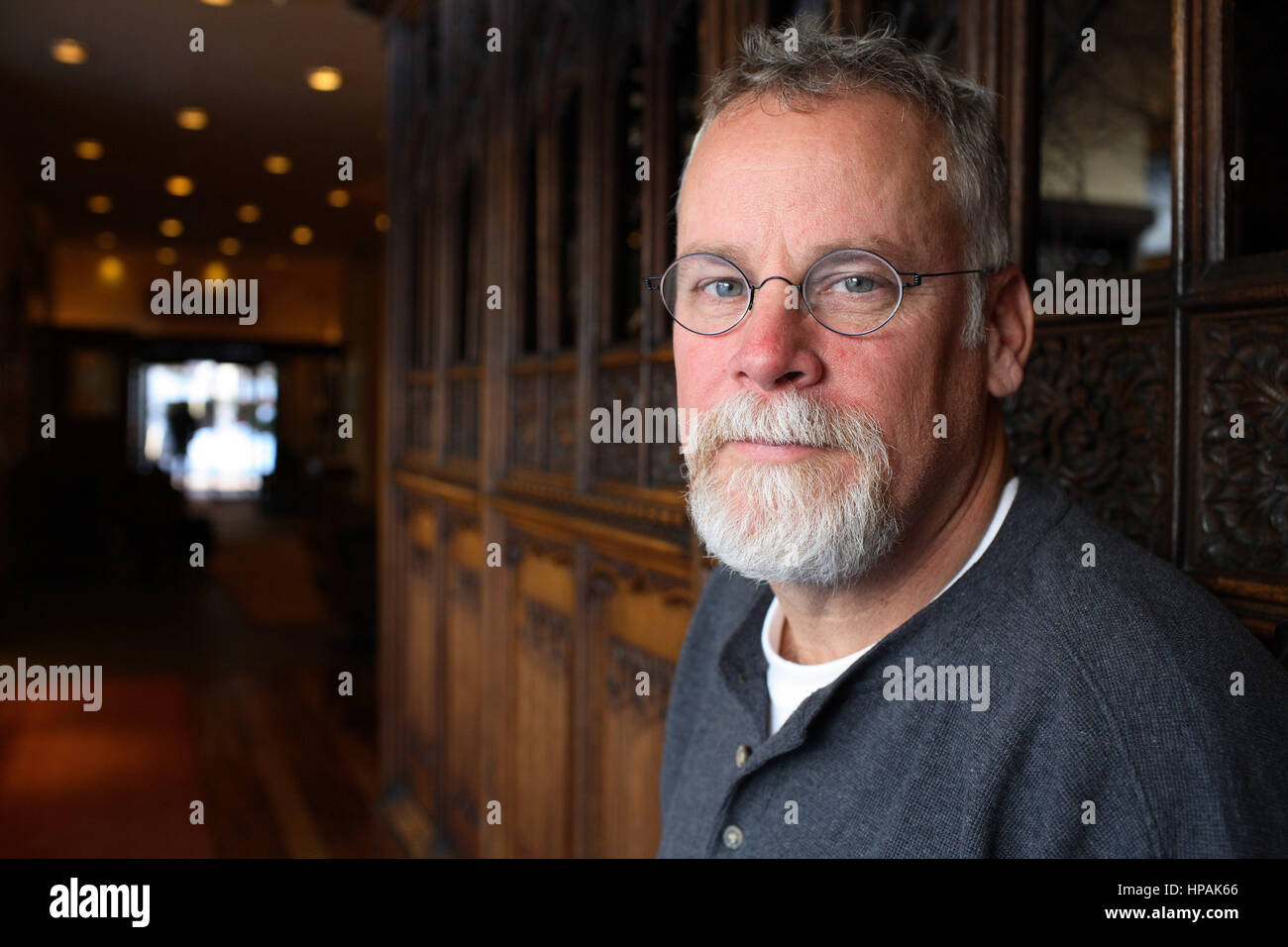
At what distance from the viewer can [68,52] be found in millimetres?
5891

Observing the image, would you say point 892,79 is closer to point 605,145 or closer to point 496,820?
point 605,145

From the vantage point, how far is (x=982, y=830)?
0.90 m

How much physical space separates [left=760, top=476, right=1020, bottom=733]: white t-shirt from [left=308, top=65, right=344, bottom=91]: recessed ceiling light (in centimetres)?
595

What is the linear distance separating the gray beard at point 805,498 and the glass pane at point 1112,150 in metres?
2.33

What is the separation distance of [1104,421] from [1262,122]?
750 millimetres

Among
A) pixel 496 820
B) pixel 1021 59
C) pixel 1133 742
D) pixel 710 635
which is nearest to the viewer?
pixel 1133 742

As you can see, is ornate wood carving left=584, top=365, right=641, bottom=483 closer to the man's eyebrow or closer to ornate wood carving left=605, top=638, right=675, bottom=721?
ornate wood carving left=605, top=638, right=675, bottom=721

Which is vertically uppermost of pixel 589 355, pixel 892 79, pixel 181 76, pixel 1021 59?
pixel 181 76

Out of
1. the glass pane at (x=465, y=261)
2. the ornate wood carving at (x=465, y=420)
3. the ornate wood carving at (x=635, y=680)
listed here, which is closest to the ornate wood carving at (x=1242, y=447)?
the ornate wood carving at (x=635, y=680)

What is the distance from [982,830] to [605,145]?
1.93 meters

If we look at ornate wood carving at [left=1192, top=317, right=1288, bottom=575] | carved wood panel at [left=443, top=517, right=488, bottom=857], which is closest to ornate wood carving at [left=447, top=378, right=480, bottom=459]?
carved wood panel at [left=443, top=517, right=488, bottom=857]

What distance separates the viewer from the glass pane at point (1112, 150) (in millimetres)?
3549

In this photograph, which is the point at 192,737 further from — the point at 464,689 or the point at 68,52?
the point at 68,52
